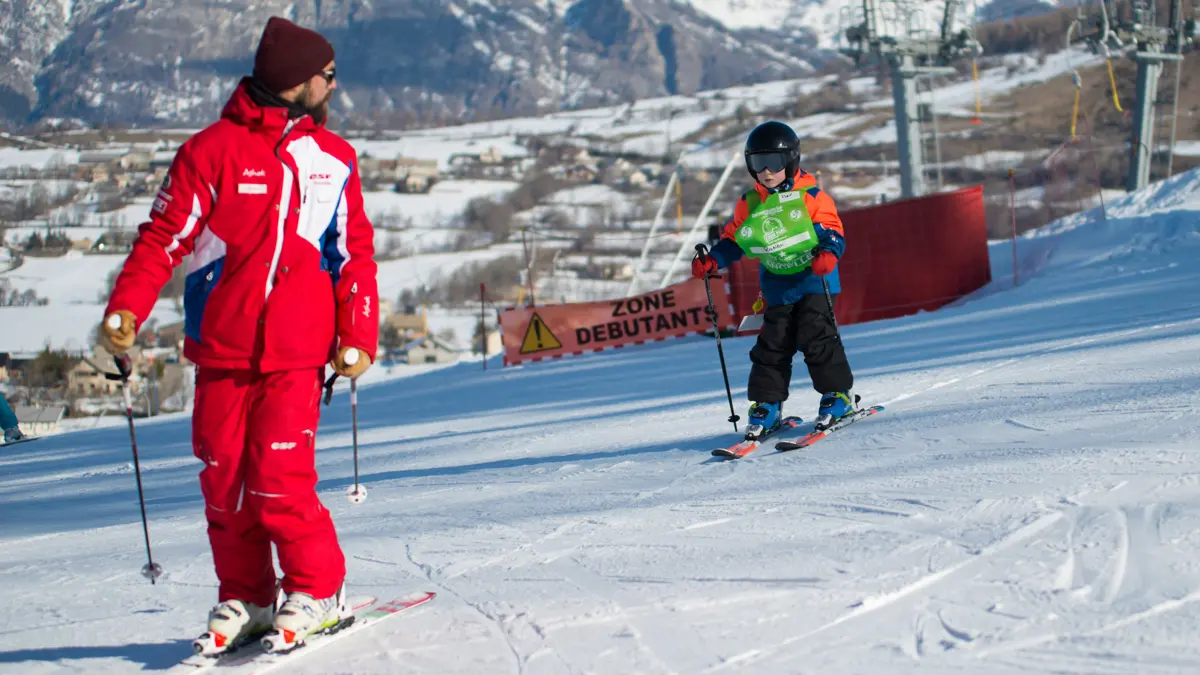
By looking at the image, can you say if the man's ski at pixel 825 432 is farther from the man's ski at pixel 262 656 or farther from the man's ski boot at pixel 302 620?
the man's ski boot at pixel 302 620

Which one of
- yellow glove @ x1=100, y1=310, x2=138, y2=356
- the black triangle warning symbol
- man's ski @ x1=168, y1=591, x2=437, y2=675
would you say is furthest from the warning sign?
yellow glove @ x1=100, y1=310, x2=138, y2=356

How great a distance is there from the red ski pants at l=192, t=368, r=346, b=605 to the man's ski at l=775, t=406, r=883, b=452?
278 centimetres

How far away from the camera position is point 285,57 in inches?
111

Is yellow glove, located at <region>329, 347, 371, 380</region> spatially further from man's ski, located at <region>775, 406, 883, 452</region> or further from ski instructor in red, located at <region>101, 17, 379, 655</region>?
man's ski, located at <region>775, 406, 883, 452</region>

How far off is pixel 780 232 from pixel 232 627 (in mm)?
3224

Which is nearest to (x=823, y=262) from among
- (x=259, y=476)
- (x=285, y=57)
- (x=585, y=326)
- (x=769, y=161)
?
(x=769, y=161)

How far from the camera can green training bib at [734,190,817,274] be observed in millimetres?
5242

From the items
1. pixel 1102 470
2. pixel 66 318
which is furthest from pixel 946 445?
pixel 66 318

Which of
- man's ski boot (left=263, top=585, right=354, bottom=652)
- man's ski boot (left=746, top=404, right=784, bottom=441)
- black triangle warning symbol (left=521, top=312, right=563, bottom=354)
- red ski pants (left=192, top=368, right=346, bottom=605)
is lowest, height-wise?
black triangle warning symbol (left=521, top=312, right=563, bottom=354)

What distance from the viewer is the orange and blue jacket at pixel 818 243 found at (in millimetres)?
5234

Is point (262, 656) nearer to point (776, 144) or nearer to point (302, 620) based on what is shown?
point (302, 620)

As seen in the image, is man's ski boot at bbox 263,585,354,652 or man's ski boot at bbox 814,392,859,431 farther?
man's ski boot at bbox 814,392,859,431

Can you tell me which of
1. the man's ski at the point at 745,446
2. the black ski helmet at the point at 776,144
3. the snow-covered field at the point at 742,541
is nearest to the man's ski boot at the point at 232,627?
the snow-covered field at the point at 742,541

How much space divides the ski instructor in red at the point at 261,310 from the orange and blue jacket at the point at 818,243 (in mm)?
2729
